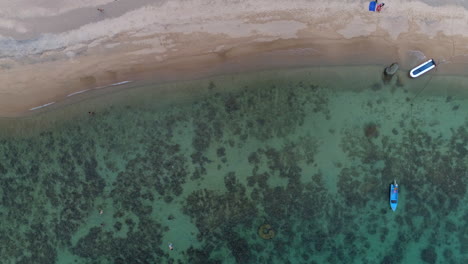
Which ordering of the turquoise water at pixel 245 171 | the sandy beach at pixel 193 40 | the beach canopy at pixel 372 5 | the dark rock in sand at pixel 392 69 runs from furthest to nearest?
the turquoise water at pixel 245 171 → the dark rock in sand at pixel 392 69 → the sandy beach at pixel 193 40 → the beach canopy at pixel 372 5

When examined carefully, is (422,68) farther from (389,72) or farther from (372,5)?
(372,5)

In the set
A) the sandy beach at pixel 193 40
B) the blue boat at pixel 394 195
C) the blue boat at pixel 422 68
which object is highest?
the sandy beach at pixel 193 40

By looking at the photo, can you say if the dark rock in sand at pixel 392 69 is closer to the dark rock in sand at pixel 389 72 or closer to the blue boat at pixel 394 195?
the dark rock in sand at pixel 389 72

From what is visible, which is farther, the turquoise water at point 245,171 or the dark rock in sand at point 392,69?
the turquoise water at point 245,171

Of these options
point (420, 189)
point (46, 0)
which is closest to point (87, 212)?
point (46, 0)

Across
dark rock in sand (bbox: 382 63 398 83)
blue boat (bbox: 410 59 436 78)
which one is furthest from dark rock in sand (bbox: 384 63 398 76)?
blue boat (bbox: 410 59 436 78)

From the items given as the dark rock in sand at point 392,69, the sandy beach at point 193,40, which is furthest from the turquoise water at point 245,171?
the sandy beach at point 193,40

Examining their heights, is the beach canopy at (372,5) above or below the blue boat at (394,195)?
above
